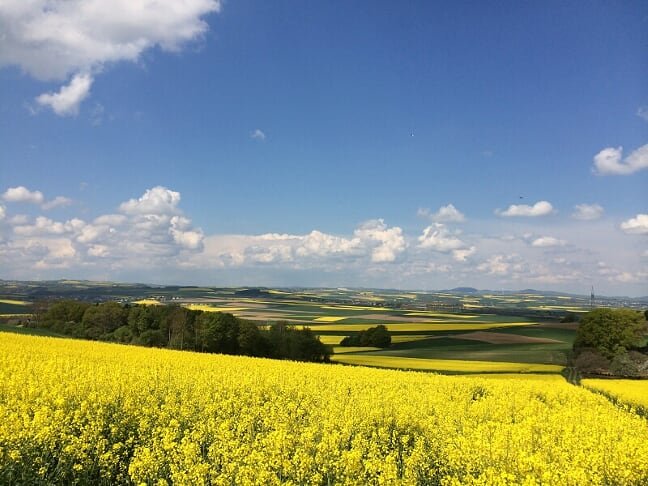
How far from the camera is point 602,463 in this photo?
27.1ft

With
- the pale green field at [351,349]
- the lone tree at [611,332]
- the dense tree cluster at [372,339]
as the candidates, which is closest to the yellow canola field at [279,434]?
the lone tree at [611,332]

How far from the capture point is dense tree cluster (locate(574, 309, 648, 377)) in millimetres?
43562

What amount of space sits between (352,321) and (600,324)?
186ft

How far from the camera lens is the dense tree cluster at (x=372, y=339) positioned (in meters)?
67.3

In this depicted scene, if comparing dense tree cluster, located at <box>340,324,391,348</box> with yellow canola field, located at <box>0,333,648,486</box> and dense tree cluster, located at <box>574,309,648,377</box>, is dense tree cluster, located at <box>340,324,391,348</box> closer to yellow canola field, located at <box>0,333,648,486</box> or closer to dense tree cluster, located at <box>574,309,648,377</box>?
dense tree cluster, located at <box>574,309,648,377</box>

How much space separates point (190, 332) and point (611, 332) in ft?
146

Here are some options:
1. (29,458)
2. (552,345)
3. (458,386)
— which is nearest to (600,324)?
(552,345)

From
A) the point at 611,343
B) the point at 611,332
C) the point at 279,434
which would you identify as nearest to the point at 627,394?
the point at 279,434

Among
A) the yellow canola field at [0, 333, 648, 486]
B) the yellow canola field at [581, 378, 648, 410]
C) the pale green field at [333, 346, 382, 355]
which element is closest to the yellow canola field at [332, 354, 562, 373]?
the pale green field at [333, 346, 382, 355]

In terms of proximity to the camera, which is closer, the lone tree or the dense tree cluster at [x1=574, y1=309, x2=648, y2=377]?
the dense tree cluster at [x1=574, y1=309, x2=648, y2=377]

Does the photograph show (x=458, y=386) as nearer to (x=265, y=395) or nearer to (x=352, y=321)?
(x=265, y=395)

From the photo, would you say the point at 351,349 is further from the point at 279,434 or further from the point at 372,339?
the point at 279,434

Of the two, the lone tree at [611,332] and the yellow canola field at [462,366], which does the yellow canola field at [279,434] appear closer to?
the yellow canola field at [462,366]

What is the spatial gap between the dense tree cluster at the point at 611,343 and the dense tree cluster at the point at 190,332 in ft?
85.6
